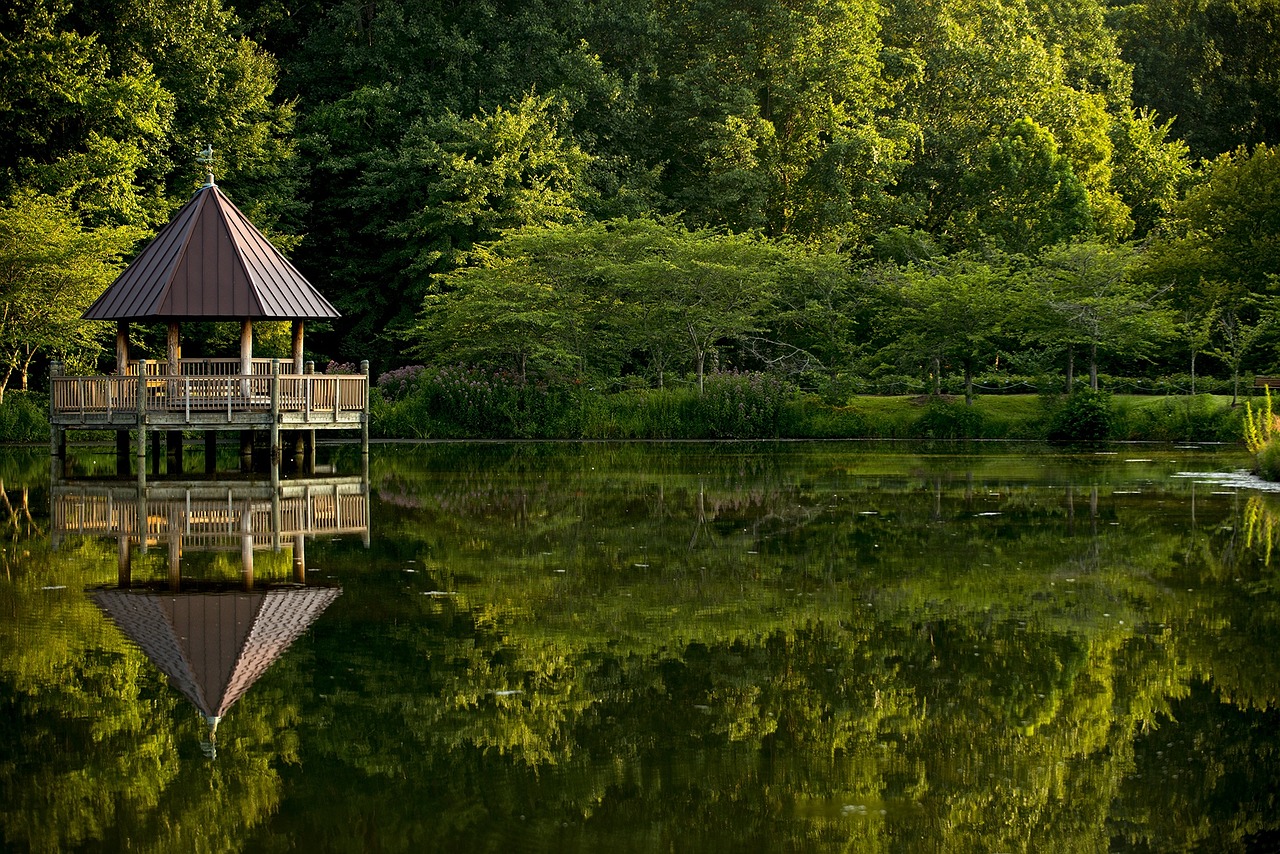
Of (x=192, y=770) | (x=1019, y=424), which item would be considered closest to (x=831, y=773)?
(x=192, y=770)

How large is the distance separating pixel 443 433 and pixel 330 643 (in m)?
29.0

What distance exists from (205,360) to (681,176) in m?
29.2

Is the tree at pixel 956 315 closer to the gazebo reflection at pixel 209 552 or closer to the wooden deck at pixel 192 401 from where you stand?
the wooden deck at pixel 192 401

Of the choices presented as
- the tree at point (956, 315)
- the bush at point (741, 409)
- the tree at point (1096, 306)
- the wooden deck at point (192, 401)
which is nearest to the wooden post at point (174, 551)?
the wooden deck at point (192, 401)

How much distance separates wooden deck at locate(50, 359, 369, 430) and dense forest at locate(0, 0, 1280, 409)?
10.9 m

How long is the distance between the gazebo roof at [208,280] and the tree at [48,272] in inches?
386

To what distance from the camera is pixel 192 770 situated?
281 inches

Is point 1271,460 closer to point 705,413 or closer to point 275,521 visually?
point 275,521

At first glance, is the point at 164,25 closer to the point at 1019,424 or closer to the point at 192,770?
the point at 1019,424

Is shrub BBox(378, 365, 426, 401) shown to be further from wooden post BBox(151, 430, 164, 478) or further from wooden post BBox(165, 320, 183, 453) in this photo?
wooden post BBox(165, 320, 183, 453)

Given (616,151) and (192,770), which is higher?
(616,151)

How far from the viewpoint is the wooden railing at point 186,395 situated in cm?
2631

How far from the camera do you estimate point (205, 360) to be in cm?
2686

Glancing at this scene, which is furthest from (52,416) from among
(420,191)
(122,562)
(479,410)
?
(420,191)
